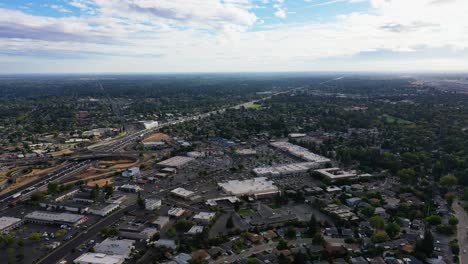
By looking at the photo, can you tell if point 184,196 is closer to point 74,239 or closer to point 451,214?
point 74,239

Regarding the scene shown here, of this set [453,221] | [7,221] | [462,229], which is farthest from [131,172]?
[462,229]

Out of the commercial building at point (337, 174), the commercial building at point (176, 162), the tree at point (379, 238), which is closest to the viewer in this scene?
the tree at point (379, 238)

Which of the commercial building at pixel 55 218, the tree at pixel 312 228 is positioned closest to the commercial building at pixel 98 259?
the commercial building at pixel 55 218

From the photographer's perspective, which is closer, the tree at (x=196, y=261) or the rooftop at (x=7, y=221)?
the tree at (x=196, y=261)

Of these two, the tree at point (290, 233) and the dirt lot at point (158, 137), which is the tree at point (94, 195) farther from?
the dirt lot at point (158, 137)

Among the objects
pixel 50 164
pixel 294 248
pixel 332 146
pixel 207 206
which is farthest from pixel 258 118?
pixel 294 248

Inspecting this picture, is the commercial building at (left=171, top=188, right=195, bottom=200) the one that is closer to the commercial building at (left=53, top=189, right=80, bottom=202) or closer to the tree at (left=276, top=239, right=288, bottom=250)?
the commercial building at (left=53, top=189, right=80, bottom=202)

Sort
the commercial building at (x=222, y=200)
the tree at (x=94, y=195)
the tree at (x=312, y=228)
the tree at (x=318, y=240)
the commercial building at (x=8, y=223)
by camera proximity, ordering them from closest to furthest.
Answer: the tree at (x=318, y=240) < the tree at (x=312, y=228) < the commercial building at (x=8, y=223) < the commercial building at (x=222, y=200) < the tree at (x=94, y=195)

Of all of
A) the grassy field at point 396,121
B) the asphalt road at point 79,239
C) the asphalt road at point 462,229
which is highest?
the grassy field at point 396,121
